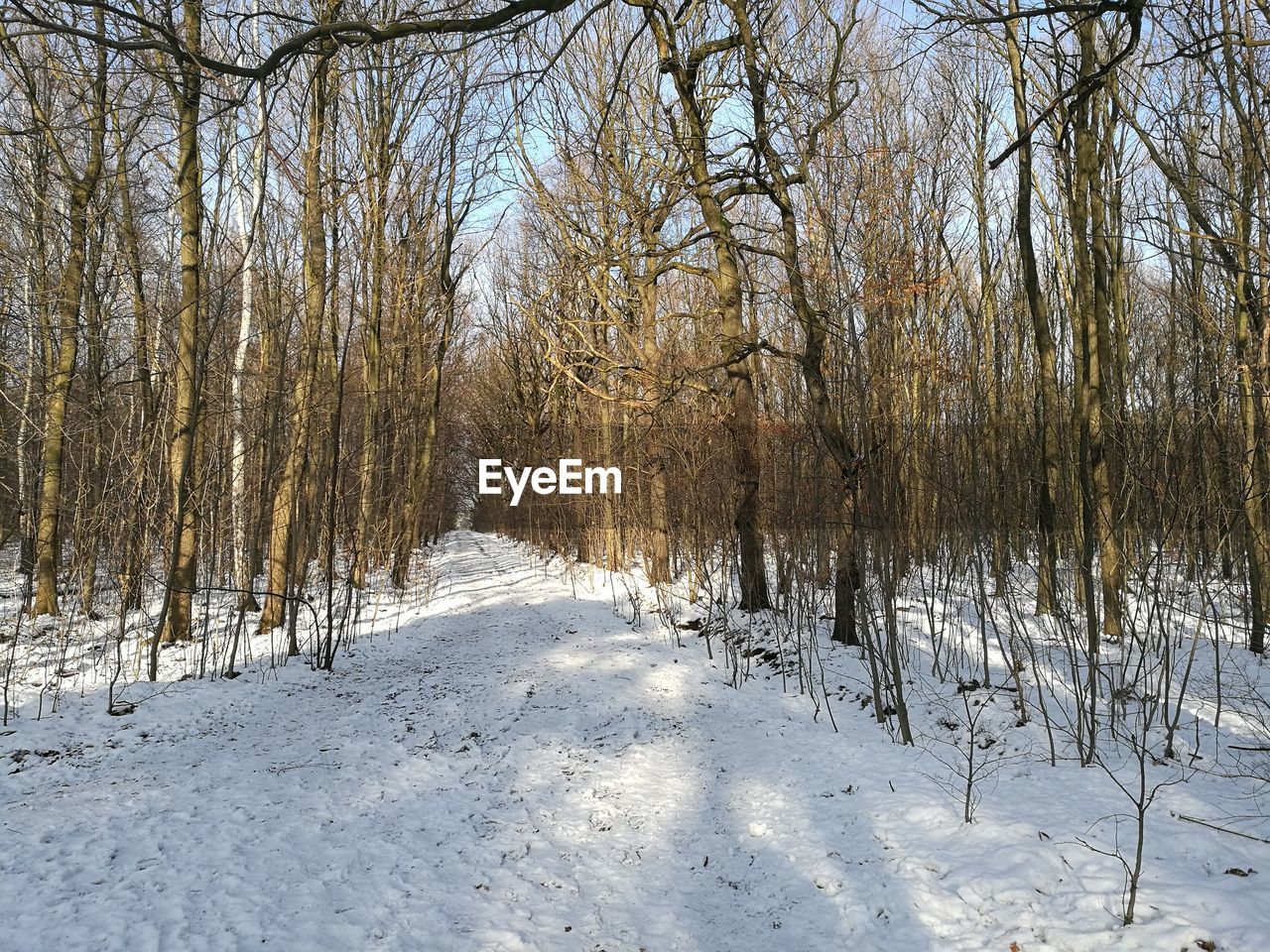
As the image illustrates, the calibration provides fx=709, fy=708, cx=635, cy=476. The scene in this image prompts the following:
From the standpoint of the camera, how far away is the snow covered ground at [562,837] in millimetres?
2941

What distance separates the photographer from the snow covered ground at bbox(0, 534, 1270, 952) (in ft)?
9.65

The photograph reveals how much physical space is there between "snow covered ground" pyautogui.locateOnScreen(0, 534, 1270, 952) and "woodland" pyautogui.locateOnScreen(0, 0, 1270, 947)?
35 centimetres

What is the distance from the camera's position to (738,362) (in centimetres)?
920

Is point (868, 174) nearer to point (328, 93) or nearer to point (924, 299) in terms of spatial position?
point (924, 299)

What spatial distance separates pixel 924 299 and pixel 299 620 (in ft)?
45.8

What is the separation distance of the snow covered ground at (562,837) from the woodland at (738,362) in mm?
346

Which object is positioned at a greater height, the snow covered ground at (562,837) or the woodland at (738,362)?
the woodland at (738,362)

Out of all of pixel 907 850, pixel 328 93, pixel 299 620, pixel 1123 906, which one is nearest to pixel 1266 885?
pixel 1123 906

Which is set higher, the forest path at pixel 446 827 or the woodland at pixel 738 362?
the woodland at pixel 738 362

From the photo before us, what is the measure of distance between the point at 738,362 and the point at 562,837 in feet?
21.4

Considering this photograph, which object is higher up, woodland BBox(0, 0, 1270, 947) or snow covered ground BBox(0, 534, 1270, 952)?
woodland BBox(0, 0, 1270, 947)

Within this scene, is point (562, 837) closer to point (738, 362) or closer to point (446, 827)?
point (446, 827)

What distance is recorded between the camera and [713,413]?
479 inches

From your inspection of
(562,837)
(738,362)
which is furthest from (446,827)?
(738,362)
